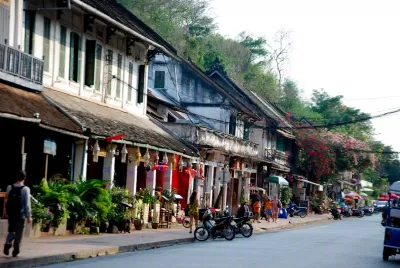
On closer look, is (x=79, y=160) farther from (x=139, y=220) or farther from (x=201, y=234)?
(x=201, y=234)

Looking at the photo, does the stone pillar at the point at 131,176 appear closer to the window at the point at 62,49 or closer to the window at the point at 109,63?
the window at the point at 109,63

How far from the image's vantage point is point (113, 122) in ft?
95.8

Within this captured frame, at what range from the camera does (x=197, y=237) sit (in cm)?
2770

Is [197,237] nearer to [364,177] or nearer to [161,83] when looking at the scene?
[161,83]

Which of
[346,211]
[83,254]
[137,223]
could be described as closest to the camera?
[83,254]

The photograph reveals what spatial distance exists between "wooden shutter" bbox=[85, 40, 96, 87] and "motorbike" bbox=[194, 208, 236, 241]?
6.67 meters

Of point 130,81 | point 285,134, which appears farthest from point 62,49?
point 285,134

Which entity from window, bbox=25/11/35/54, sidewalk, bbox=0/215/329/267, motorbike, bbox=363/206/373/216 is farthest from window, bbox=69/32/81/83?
motorbike, bbox=363/206/373/216

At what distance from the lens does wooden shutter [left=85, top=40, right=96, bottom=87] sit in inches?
1174

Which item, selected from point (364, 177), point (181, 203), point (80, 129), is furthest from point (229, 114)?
Answer: point (364, 177)

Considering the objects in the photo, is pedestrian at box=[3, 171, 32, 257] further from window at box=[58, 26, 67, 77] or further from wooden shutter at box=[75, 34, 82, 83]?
wooden shutter at box=[75, 34, 82, 83]

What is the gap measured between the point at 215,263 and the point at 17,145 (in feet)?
26.9

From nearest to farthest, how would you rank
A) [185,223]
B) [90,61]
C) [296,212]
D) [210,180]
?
[90,61], [185,223], [210,180], [296,212]

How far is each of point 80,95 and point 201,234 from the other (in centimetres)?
668
